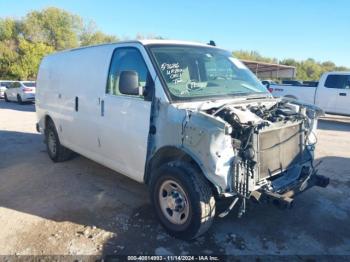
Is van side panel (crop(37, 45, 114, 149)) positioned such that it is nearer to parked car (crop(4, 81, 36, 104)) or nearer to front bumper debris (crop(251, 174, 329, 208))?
front bumper debris (crop(251, 174, 329, 208))

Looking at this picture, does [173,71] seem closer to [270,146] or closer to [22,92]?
[270,146]

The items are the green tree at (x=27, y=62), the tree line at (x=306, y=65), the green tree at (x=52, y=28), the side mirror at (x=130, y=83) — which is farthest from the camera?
the tree line at (x=306, y=65)

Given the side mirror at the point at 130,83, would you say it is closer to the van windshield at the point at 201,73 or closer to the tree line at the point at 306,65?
the van windshield at the point at 201,73

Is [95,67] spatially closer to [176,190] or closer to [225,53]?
[225,53]

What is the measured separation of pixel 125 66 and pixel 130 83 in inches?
27.0

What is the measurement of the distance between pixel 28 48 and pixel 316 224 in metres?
42.7

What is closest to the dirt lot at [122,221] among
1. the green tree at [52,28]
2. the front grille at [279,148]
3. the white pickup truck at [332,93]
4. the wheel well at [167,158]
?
the wheel well at [167,158]

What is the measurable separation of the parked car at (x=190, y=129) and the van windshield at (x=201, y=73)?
0.05 ft

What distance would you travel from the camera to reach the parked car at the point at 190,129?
3.37 meters

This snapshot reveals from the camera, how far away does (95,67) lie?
499 centimetres

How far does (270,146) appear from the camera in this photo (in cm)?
366

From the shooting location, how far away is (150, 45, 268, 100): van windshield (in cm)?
396

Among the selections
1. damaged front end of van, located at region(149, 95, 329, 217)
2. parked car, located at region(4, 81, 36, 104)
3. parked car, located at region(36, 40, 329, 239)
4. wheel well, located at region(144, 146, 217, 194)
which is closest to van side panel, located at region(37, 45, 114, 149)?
parked car, located at region(36, 40, 329, 239)

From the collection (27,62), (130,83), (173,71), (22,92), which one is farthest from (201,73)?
(27,62)
